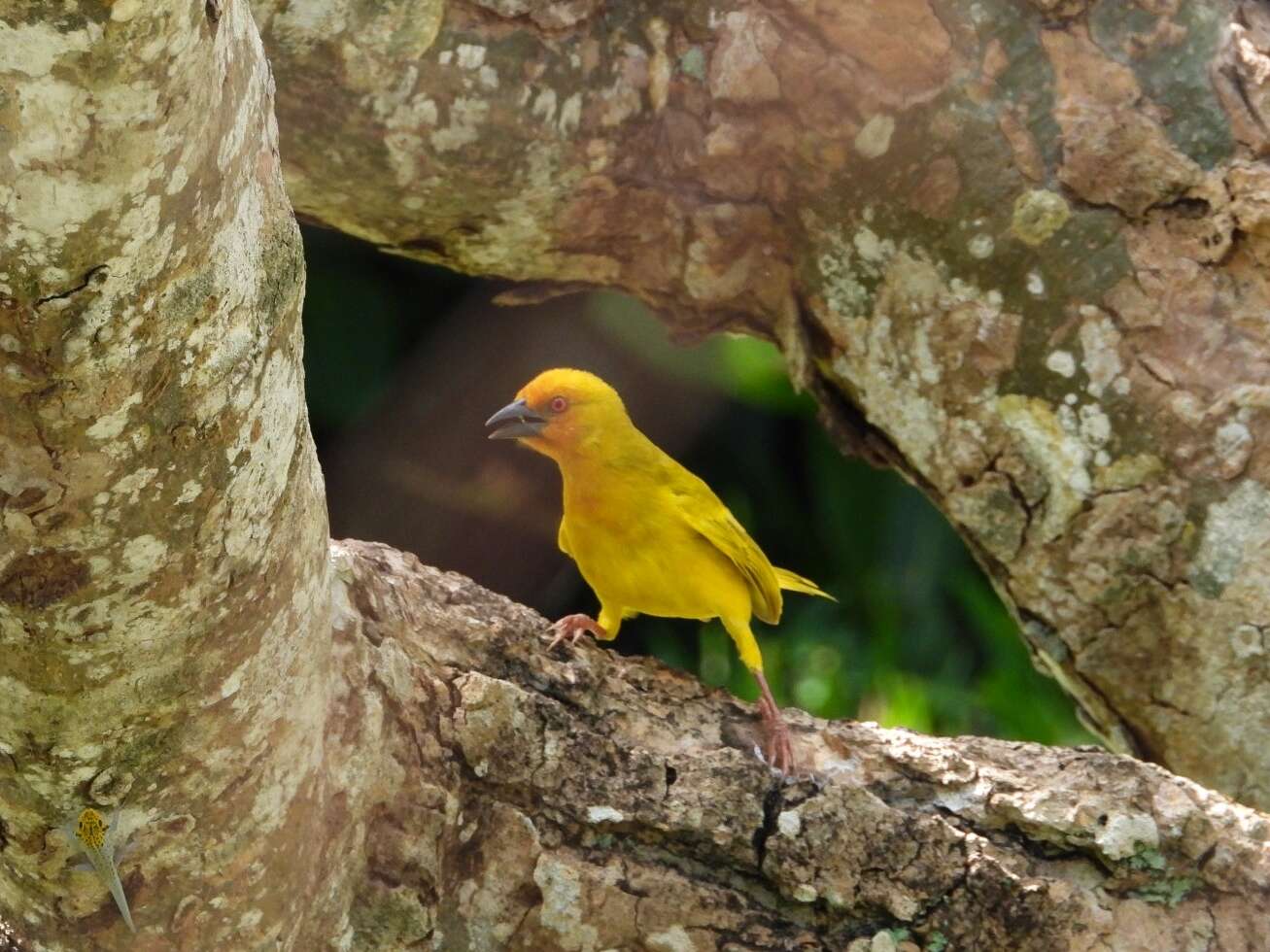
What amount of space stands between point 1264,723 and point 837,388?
117 cm

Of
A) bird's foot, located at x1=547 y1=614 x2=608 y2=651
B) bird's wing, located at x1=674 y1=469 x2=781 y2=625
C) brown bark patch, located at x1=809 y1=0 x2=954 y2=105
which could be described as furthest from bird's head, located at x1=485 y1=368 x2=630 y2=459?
brown bark patch, located at x1=809 y1=0 x2=954 y2=105

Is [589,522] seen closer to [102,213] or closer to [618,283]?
[618,283]

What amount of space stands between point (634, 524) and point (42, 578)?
6.62ft

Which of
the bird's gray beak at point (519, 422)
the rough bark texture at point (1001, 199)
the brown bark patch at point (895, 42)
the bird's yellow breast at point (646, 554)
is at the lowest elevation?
the bird's yellow breast at point (646, 554)

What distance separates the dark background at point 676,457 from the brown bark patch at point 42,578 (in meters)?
3.65

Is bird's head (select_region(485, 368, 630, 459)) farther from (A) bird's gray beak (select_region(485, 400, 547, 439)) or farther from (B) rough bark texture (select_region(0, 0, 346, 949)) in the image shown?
(B) rough bark texture (select_region(0, 0, 346, 949))

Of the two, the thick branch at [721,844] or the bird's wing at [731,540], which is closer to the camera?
the thick branch at [721,844]

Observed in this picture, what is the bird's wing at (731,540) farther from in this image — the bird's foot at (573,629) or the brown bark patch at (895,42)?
the brown bark patch at (895,42)

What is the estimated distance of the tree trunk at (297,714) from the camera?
5.44ft

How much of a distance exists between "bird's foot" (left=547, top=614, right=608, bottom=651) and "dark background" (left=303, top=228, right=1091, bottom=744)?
1.98 metres

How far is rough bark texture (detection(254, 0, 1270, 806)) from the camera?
10.2ft

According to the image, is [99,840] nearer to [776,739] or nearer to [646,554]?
[776,739]

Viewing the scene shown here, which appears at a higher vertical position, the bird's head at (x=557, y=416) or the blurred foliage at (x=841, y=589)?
the bird's head at (x=557, y=416)

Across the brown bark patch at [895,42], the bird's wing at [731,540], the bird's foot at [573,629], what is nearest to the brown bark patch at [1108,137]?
the brown bark patch at [895,42]
